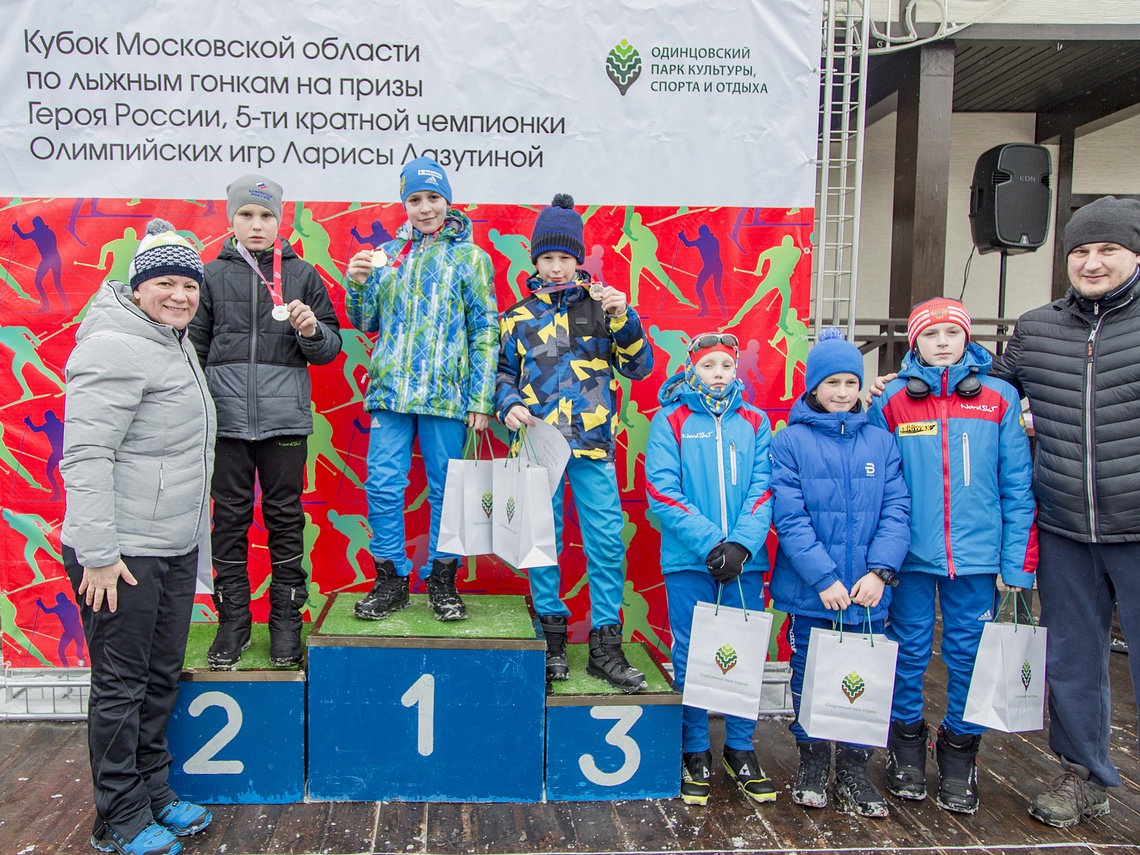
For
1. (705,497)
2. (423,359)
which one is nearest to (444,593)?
(423,359)

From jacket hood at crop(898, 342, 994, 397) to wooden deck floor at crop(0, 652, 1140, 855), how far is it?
4.94ft

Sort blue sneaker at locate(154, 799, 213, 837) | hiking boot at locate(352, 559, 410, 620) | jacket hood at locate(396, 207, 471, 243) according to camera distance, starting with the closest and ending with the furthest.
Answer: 1. blue sneaker at locate(154, 799, 213, 837)
2. hiking boot at locate(352, 559, 410, 620)
3. jacket hood at locate(396, 207, 471, 243)

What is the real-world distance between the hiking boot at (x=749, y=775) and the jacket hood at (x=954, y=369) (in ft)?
4.89

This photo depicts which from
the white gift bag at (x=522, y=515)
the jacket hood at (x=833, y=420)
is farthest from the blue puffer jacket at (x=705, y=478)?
the white gift bag at (x=522, y=515)

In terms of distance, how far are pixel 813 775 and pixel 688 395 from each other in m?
1.43

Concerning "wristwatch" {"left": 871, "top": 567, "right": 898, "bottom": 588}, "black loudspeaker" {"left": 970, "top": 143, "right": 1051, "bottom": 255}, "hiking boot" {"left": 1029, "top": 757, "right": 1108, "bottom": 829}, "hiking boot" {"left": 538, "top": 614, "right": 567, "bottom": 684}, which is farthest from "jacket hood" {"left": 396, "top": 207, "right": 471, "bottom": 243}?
"black loudspeaker" {"left": 970, "top": 143, "right": 1051, "bottom": 255}

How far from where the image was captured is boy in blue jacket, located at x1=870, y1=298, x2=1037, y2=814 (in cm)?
280

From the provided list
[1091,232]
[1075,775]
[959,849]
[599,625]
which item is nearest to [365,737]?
[599,625]

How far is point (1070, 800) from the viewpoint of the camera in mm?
2838

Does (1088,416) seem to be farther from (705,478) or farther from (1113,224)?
(705,478)

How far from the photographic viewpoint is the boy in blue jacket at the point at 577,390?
3.02m

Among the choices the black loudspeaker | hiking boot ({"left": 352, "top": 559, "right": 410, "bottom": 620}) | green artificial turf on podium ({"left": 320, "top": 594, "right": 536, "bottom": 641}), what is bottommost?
green artificial turf on podium ({"left": 320, "top": 594, "right": 536, "bottom": 641})

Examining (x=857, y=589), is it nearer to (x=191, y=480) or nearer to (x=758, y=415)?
(x=758, y=415)

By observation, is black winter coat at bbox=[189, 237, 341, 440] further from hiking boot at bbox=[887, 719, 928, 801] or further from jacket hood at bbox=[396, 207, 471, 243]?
hiking boot at bbox=[887, 719, 928, 801]
